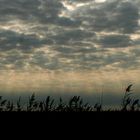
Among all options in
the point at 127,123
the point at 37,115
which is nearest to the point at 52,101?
the point at 37,115

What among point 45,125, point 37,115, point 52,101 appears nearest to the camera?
point 45,125

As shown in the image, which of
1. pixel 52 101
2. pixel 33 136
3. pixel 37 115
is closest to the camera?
pixel 33 136

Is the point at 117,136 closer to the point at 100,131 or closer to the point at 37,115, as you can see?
the point at 100,131

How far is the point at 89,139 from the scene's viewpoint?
19.7 feet

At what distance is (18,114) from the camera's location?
22.9ft

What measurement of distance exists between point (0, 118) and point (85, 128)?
1643 mm

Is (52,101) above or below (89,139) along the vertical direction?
above

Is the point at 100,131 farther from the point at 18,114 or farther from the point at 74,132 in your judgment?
the point at 18,114

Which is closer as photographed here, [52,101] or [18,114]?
[18,114]

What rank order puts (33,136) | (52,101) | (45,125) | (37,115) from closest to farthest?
1. (33,136)
2. (45,125)
3. (37,115)
4. (52,101)

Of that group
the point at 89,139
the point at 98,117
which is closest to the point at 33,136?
the point at 89,139

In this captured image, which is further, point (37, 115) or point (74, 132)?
point (37, 115)

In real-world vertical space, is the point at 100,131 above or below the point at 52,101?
below

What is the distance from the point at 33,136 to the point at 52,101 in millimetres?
4168
